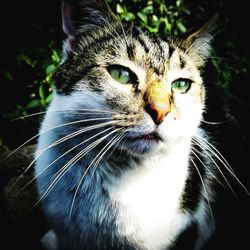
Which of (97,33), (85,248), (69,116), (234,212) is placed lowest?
(234,212)

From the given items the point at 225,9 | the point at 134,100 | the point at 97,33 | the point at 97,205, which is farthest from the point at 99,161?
the point at 225,9

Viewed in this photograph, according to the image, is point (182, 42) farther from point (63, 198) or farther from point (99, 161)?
point (63, 198)

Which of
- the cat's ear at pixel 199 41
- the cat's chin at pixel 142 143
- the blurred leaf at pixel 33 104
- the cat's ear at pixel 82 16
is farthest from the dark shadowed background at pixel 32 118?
the cat's chin at pixel 142 143

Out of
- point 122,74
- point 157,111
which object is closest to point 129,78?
point 122,74

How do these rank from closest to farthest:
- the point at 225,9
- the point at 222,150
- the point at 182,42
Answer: the point at 182,42 → the point at 222,150 → the point at 225,9

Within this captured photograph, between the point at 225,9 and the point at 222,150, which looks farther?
the point at 225,9

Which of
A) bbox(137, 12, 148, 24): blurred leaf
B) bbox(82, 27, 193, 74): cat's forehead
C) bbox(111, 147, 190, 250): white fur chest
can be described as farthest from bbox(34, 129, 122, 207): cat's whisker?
bbox(137, 12, 148, 24): blurred leaf

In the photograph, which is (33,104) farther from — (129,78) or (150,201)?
(150,201)
